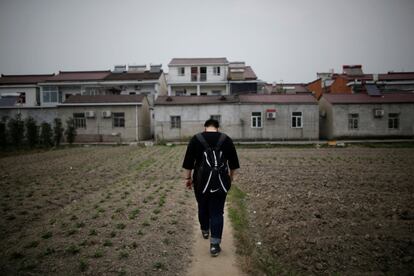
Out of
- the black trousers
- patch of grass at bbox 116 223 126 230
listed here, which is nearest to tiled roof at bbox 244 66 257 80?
patch of grass at bbox 116 223 126 230

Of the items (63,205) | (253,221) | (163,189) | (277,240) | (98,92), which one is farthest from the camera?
(98,92)

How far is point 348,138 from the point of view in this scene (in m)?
26.0

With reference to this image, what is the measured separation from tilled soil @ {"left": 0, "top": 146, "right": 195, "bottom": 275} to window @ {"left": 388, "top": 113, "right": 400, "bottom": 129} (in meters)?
25.7

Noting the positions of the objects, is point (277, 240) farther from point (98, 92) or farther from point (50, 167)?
point (98, 92)

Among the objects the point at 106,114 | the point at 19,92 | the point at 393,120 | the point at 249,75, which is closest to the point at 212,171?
the point at 106,114

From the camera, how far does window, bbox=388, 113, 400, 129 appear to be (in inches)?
1030

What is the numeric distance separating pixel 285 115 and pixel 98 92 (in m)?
23.9

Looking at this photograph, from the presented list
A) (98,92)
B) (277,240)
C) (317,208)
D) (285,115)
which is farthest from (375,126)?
(98,92)

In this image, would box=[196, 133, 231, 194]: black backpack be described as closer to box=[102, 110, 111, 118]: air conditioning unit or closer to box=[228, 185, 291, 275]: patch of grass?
box=[228, 185, 291, 275]: patch of grass

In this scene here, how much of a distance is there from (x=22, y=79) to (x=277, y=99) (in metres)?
35.5

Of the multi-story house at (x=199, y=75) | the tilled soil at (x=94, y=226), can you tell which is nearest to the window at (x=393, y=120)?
the multi-story house at (x=199, y=75)

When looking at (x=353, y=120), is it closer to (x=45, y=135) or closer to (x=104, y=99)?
(x=104, y=99)

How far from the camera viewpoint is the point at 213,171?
150 inches

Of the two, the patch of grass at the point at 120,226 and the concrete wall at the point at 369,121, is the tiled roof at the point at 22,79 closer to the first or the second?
the concrete wall at the point at 369,121
